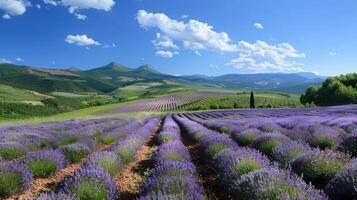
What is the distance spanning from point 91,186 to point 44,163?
2994 millimetres

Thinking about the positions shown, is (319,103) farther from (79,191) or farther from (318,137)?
(79,191)

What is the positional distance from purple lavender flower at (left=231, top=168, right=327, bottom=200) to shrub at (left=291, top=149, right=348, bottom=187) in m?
1.16

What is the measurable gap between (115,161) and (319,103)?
2561 inches

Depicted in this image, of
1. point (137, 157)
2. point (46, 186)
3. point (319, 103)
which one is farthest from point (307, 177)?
point (319, 103)

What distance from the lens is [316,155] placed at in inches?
209

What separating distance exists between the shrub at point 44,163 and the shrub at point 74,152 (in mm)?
1353

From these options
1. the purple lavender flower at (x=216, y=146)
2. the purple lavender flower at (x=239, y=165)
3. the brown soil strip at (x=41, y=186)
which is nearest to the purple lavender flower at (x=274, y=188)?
the purple lavender flower at (x=239, y=165)

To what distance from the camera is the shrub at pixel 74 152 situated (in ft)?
30.1

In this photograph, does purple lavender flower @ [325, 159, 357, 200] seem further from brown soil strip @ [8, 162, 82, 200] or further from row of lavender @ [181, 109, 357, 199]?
brown soil strip @ [8, 162, 82, 200]

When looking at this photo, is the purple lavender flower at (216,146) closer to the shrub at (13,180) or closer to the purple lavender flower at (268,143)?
the purple lavender flower at (268,143)

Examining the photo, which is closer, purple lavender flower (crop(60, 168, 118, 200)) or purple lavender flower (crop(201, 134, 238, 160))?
purple lavender flower (crop(60, 168, 118, 200))

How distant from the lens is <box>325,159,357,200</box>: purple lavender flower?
3799mm

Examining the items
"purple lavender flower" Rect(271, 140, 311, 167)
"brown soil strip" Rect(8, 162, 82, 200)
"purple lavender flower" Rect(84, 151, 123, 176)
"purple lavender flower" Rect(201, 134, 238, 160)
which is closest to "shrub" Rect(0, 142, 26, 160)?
"brown soil strip" Rect(8, 162, 82, 200)

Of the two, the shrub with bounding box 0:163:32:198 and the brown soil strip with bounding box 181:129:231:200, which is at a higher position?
the shrub with bounding box 0:163:32:198
